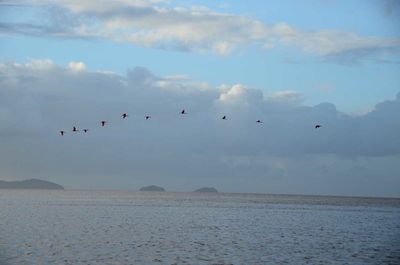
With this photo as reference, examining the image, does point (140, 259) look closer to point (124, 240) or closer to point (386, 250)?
point (124, 240)

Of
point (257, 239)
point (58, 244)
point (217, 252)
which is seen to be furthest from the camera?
point (257, 239)

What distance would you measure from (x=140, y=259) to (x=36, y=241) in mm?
16613

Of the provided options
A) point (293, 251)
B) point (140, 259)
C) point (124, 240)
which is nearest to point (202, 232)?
point (124, 240)

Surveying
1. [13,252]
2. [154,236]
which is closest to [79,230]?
[154,236]

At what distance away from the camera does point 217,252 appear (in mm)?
55312

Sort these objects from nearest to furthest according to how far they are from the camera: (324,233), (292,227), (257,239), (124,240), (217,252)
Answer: (217,252), (124,240), (257,239), (324,233), (292,227)

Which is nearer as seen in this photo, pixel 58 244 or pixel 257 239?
pixel 58 244

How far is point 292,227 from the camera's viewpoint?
293 ft

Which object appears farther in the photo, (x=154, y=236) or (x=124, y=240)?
(x=154, y=236)

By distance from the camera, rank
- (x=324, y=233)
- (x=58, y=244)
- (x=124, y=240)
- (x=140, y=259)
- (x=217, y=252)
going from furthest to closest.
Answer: (x=324, y=233), (x=124, y=240), (x=58, y=244), (x=217, y=252), (x=140, y=259)

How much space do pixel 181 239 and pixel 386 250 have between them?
22372mm

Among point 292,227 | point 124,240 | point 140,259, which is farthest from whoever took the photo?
point 292,227

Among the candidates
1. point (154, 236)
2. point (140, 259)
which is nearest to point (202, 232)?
point (154, 236)

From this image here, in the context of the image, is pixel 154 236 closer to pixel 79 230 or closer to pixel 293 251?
pixel 79 230
